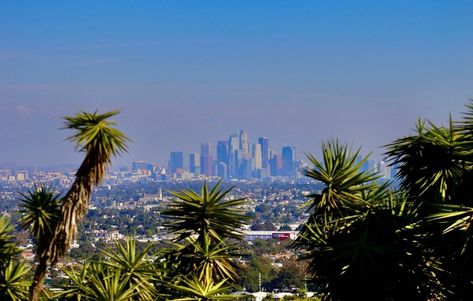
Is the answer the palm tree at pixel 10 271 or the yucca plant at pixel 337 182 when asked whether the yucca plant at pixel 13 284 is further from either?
the yucca plant at pixel 337 182

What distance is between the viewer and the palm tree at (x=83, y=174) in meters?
6.75

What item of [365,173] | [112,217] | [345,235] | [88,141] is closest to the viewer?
[88,141]

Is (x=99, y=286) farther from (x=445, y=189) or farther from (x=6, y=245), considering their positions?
(x=445, y=189)

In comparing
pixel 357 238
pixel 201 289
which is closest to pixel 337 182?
pixel 357 238

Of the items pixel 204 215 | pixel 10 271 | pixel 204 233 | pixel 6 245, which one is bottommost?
pixel 10 271

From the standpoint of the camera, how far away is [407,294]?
26.1 ft

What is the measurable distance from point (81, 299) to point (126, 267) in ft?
1.88

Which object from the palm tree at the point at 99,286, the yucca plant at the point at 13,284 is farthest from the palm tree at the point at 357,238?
the yucca plant at the point at 13,284

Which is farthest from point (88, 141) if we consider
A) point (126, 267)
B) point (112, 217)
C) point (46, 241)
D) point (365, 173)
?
point (112, 217)

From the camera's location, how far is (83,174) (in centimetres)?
687

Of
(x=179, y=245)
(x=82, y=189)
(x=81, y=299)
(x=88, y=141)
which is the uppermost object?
(x=88, y=141)

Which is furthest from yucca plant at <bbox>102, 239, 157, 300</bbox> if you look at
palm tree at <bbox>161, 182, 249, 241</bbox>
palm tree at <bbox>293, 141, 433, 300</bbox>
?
palm tree at <bbox>293, 141, 433, 300</bbox>

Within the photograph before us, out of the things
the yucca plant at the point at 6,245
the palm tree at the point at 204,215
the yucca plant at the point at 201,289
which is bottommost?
the yucca plant at the point at 201,289

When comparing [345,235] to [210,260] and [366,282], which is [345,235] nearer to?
[366,282]
